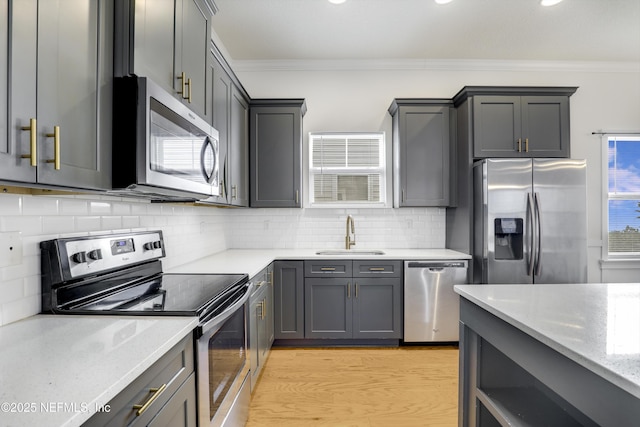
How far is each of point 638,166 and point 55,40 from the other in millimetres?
5074

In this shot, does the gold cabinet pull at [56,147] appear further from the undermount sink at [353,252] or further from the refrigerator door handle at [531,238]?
the refrigerator door handle at [531,238]

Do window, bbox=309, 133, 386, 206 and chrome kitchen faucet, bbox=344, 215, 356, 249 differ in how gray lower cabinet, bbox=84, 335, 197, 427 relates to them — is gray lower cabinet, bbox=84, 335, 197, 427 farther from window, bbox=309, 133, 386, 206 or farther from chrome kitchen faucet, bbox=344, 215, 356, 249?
window, bbox=309, 133, 386, 206

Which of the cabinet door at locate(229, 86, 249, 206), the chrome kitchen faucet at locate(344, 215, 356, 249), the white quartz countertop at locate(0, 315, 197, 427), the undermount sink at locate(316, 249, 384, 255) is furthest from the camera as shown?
the chrome kitchen faucet at locate(344, 215, 356, 249)

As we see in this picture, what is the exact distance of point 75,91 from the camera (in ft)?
3.46

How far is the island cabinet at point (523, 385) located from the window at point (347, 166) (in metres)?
2.25

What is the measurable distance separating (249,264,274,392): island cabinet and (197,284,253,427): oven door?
0.22 meters

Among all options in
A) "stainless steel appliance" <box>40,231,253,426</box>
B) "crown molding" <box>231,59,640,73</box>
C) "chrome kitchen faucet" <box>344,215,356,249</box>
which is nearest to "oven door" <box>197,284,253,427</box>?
"stainless steel appliance" <box>40,231,253,426</box>

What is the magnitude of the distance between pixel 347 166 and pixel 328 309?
1.55 meters

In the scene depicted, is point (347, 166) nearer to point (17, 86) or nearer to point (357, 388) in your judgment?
point (357, 388)

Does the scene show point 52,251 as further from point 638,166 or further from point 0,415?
point 638,166

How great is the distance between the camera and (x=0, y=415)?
61cm

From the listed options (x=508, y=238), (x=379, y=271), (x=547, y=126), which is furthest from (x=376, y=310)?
(x=547, y=126)

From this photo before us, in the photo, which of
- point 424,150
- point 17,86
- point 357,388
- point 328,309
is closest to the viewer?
point 17,86

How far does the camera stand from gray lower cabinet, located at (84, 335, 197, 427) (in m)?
0.79
